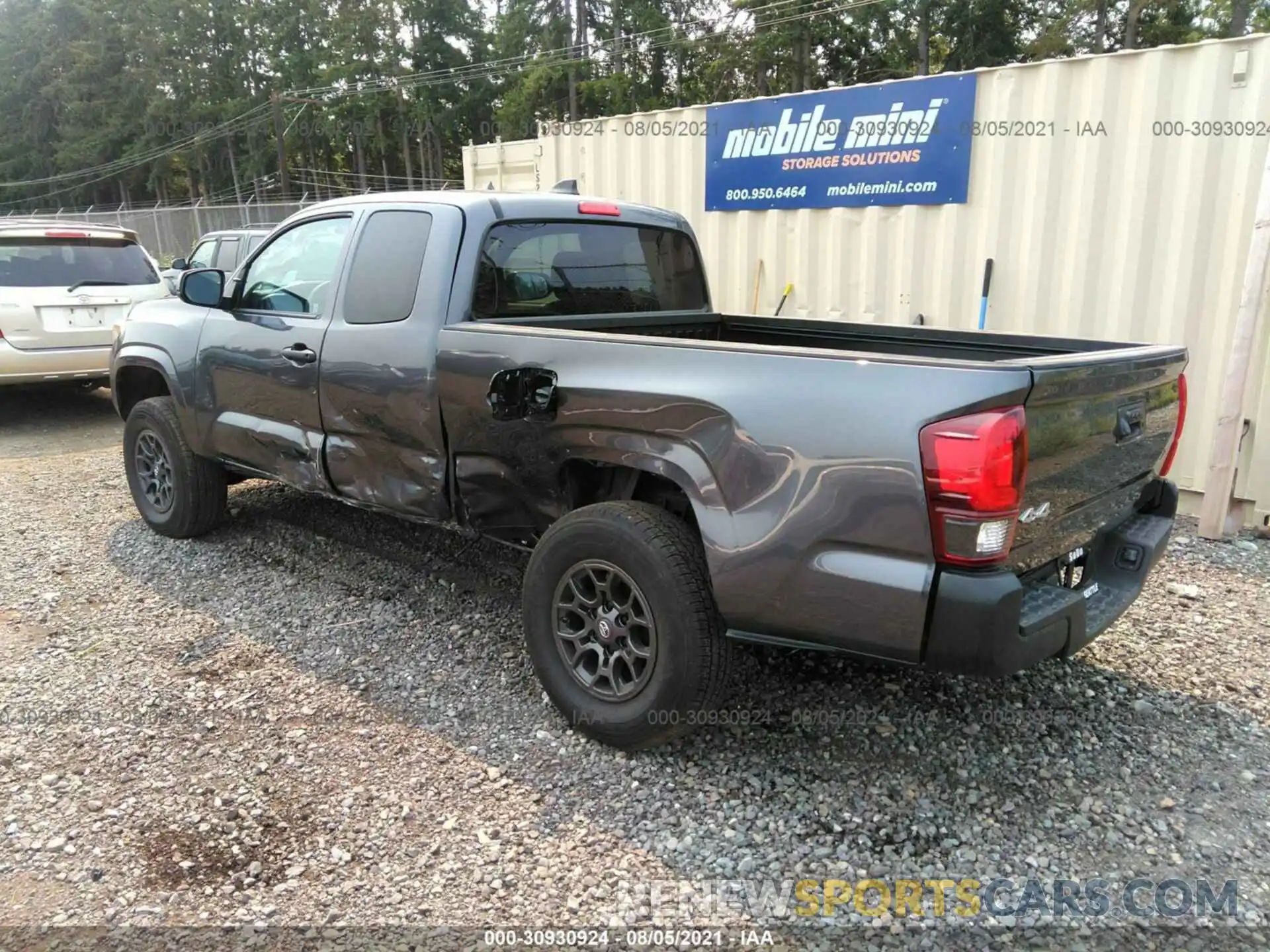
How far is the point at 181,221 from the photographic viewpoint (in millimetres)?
30656

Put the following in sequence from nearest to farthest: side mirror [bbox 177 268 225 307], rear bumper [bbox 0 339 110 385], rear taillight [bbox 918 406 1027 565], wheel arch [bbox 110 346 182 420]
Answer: rear taillight [bbox 918 406 1027 565] → side mirror [bbox 177 268 225 307] → wheel arch [bbox 110 346 182 420] → rear bumper [bbox 0 339 110 385]

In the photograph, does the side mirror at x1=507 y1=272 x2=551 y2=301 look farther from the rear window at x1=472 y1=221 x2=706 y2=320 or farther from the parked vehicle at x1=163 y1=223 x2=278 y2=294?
the parked vehicle at x1=163 y1=223 x2=278 y2=294

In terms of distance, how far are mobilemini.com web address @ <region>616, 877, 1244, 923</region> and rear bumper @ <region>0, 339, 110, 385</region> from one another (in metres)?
7.20

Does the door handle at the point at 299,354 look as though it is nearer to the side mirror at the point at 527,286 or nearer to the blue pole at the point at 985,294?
the side mirror at the point at 527,286

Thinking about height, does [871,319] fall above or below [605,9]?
below

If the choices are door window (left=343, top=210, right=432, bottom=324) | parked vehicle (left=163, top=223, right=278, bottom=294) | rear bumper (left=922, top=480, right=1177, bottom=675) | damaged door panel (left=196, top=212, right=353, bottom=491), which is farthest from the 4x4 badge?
parked vehicle (left=163, top=223, right=278, bottom=294)

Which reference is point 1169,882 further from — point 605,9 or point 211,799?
point 605,9

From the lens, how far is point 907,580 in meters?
2.34

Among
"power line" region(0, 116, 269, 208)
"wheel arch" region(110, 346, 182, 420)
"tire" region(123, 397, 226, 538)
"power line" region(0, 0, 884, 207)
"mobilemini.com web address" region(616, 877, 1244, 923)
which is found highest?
"power line" region(0, 0, 884, 207)

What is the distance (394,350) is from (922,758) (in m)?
2.48

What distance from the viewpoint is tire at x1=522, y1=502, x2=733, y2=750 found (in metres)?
2.76

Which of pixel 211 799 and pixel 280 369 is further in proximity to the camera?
pixel 280 369

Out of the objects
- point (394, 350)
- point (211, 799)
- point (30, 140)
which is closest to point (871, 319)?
point (394, 350)

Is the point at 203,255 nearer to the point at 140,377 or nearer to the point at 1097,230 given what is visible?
the point at 140,377
